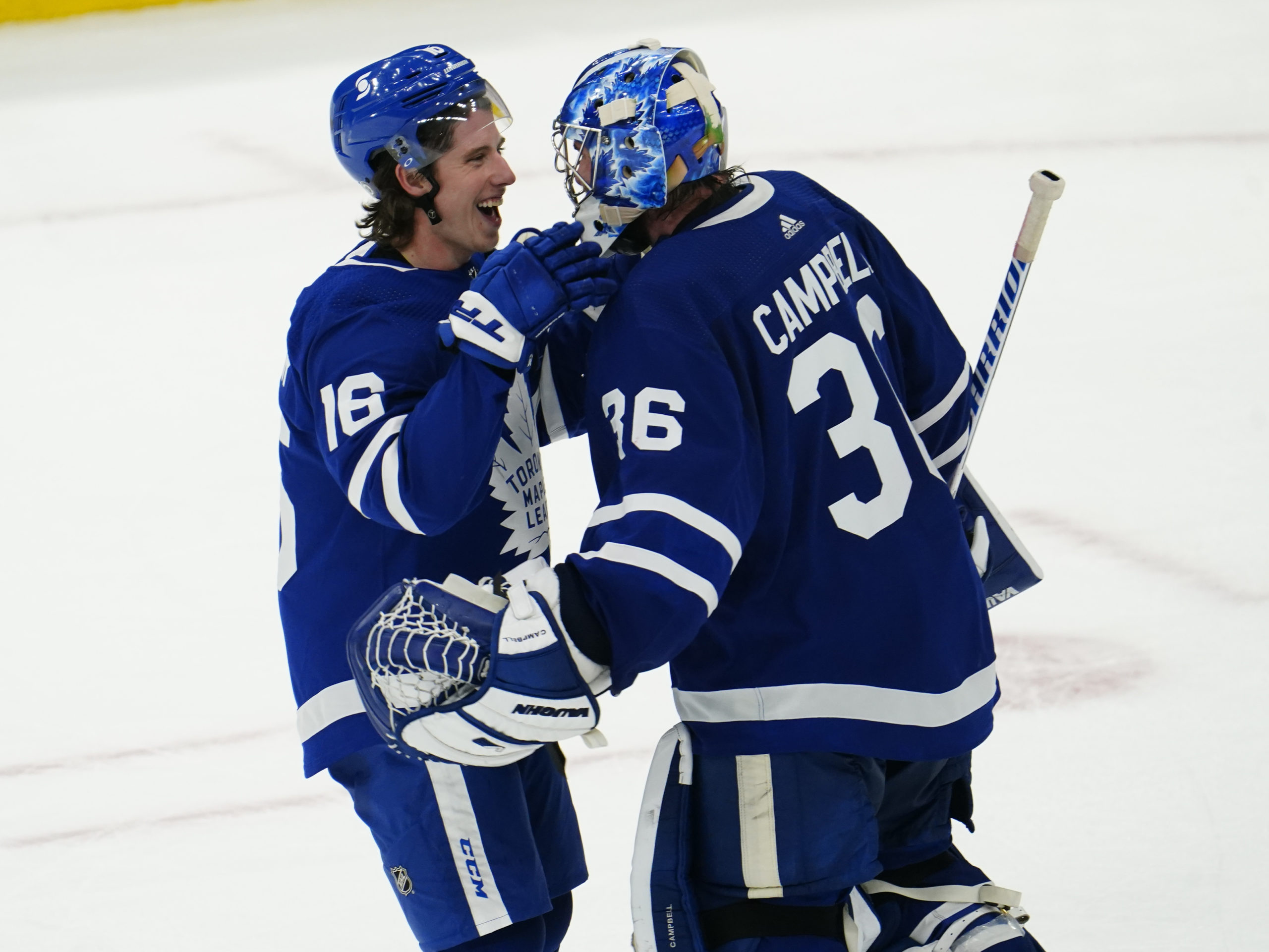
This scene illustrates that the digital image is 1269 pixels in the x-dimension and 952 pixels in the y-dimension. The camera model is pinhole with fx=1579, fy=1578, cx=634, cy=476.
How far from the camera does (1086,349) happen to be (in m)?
4.32

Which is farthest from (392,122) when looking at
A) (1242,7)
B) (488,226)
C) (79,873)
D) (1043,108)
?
(1242,7)

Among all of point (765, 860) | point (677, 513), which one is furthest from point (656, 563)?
point (765, 860)

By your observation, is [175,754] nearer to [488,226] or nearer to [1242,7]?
[488,226]

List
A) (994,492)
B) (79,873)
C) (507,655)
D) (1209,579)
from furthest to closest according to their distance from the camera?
(994,492) < (1209,579) < (79,873) < (507,655)

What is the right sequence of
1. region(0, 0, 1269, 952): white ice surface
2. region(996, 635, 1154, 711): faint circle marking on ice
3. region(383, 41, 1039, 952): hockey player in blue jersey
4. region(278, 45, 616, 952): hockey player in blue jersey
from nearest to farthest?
region(383, 41, 1039, 952): hockey player in blue jersey → region(278, 45, 616, 952): hockey player in blue jersey → region(0, 0, 1269, 952): white ice surface → region(996, 635, 1154, 711): faint circle marking on ice

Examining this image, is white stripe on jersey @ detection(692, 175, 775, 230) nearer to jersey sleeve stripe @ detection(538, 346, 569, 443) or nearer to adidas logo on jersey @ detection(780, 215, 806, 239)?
adidas logo on jersey @ detection(780, 215, 806, 239)

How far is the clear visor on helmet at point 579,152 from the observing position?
5.45ft

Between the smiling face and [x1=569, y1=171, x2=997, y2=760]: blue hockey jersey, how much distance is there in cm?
40

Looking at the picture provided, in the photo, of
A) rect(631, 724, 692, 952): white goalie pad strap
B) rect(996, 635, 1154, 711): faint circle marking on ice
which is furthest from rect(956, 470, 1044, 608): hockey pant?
rect(996, 635, 1154, 711): faint circle marking on ice

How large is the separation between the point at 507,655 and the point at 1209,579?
2.13 meters

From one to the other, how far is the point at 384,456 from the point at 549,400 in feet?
1.34

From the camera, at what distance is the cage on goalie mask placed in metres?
1.48

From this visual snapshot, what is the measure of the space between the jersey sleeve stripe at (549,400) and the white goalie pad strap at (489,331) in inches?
14.7

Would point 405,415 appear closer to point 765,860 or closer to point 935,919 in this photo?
point 765,860
